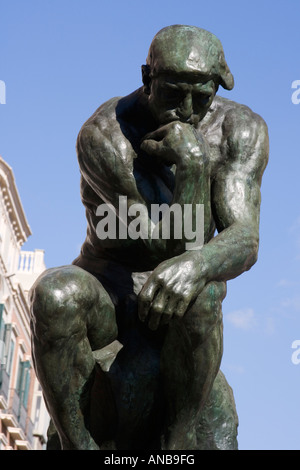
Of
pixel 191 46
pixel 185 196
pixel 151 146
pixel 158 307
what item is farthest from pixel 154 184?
pixel 158 307

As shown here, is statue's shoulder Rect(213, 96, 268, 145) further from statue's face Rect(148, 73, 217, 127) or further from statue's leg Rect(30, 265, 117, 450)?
statue's leg Rect(30, 265, 117, 450)

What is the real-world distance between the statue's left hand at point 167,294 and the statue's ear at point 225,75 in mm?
915

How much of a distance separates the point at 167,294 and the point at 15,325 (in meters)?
30.6

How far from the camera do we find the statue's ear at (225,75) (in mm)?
4820

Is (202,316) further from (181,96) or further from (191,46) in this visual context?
(191,46)

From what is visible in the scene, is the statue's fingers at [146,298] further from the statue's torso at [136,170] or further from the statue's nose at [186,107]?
the statue's nose at [186,107]

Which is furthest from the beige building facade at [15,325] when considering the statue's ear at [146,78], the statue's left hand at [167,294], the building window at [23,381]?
the statue's left hand at [167,294]

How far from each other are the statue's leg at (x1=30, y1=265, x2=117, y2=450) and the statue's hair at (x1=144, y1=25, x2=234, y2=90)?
1.03 meters

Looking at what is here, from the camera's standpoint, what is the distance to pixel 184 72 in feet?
15.3

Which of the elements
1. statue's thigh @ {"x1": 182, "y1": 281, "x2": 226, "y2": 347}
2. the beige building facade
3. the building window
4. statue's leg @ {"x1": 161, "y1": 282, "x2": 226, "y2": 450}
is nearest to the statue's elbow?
statue's leg @ {"x1": 161, "y1": 282, "x2": 226, "y2": 450}

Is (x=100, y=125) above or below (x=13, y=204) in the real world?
above

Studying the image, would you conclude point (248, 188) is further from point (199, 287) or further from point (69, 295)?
point (69, 295)

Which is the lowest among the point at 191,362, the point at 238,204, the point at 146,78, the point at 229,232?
the point at 191,362
